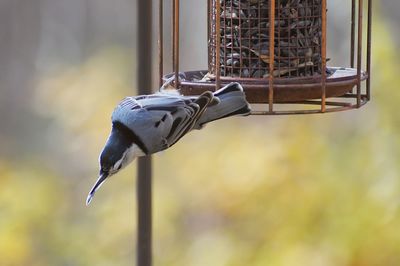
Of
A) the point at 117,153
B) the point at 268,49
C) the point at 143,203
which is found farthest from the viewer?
the point at 143,203

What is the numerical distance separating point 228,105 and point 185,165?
102cm

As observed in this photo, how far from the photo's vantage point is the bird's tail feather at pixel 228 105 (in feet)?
5.03

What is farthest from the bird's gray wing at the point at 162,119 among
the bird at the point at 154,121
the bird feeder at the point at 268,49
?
the bird feeder at the point at 268,49

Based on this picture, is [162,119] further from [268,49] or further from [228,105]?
[268,49]

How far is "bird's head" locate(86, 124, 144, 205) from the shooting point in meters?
1.46

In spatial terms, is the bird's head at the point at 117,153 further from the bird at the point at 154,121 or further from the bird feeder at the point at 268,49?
the bird feeder at the point at 268,49

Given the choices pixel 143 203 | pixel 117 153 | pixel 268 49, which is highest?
pixel 268 49

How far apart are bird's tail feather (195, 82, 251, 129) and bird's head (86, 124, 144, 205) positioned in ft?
0.53

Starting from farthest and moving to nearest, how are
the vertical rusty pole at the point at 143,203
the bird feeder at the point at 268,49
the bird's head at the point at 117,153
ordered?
the vertical rusty pole at the point at 143,203 → the bird feeder at the point at 268,49 → the bird's head at the point at 117,153

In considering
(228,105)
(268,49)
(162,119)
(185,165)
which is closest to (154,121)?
(162,119)

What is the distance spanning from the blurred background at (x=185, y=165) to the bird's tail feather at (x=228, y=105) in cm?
82

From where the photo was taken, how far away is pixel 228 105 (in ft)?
5.07

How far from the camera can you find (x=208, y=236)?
260 centimetres

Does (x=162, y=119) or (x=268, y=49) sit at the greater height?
(x=268, y=49)
